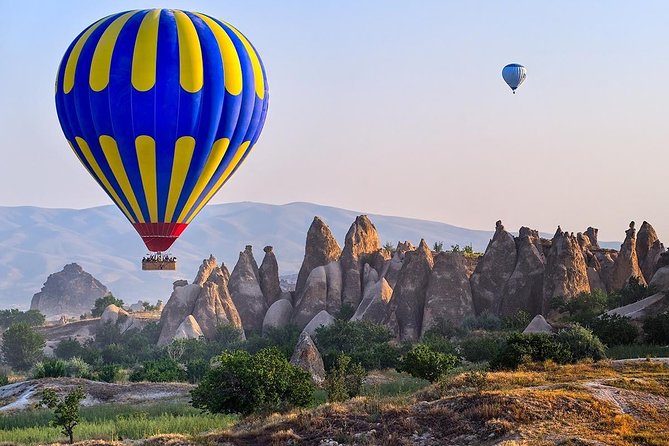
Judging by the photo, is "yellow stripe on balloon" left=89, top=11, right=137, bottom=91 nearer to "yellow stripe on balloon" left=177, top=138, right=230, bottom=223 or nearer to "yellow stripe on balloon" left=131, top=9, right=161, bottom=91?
"yellow stripe on balloon" left=131, top=9, right=161, bottom=91

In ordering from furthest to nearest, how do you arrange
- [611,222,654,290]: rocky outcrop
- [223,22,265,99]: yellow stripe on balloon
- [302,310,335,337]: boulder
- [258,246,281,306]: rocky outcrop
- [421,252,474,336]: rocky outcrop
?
[258,246,281,306]: rocky outcrop, [611,222,654,290]: rocky outcrop, [302,310,335,337]: boulder, [421,252,474,336]: rocky outcrop, [223,22,265,99]: yellow stripe on balloon

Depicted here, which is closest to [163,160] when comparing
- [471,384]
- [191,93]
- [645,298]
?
[191,93]

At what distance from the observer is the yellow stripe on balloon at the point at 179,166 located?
37156 mm

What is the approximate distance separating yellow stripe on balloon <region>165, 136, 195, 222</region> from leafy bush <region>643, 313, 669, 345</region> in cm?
2315

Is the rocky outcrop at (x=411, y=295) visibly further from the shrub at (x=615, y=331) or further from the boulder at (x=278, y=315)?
the shrub at (x=615, y=331)

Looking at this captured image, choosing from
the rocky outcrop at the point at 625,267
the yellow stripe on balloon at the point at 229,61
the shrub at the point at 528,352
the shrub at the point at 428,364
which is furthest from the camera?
the rocky outcrop at the point at 625,267

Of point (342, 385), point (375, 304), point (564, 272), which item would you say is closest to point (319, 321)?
point (375, 304)

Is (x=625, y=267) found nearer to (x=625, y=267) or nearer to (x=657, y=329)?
(x=625, y=267)

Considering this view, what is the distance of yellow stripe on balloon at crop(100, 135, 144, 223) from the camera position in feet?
121

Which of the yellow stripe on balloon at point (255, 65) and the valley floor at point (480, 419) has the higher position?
the yellow stripe on balloon at point (255, 65)

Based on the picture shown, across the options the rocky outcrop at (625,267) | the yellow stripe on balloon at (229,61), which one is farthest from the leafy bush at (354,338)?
the yellow stripe on balloon at (229,61)

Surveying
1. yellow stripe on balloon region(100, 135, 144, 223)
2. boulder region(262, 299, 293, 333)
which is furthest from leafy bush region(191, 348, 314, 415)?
boulder region(262, 299, 293, 333)

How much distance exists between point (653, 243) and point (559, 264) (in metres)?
13.9

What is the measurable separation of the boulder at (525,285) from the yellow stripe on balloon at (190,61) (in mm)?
31557
